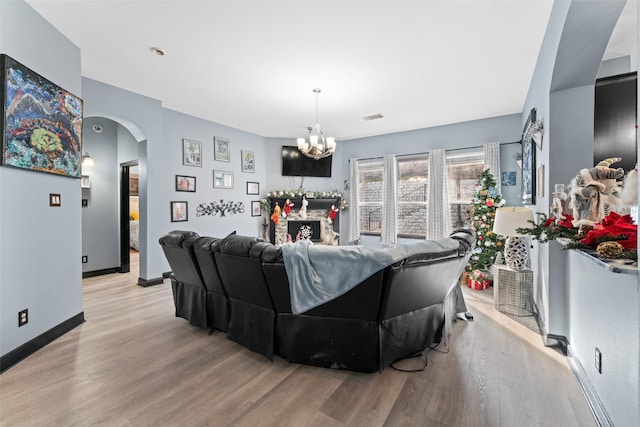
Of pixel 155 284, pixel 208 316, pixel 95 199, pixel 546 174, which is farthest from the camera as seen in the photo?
pixel 95 199

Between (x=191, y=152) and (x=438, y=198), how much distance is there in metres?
4.86

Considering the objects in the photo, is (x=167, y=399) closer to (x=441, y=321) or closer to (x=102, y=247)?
(x=441, y=321)

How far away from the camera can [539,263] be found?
10.1 feet

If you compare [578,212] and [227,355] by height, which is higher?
[578,212]

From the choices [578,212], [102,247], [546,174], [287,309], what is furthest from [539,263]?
[102,247]

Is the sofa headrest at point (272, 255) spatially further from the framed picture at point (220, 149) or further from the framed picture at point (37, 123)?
the framed picture at point (220, 149)

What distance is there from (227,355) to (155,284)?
285 cm

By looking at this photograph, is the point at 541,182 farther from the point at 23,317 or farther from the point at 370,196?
the point at 23,317

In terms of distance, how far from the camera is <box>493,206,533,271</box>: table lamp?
296 centimetres

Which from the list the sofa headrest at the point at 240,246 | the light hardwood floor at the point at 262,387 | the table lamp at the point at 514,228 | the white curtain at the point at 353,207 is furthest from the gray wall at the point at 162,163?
the table lamp at the point at 514,228

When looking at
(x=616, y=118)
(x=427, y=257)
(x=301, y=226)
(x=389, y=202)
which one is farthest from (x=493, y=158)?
(x=301, y=226)

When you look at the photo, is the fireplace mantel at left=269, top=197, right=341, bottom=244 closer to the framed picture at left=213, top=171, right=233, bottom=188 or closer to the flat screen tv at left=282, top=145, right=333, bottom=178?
the flat screen tv at left=282, top=145, right=333, bottom=178

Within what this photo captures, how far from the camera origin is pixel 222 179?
5883mm

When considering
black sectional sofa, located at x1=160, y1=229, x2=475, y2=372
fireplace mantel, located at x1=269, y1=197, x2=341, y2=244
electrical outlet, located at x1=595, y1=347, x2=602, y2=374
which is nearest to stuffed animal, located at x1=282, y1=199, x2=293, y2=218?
fireplace mantel, located at x1=269, y1=197, x2=341, y2=244
